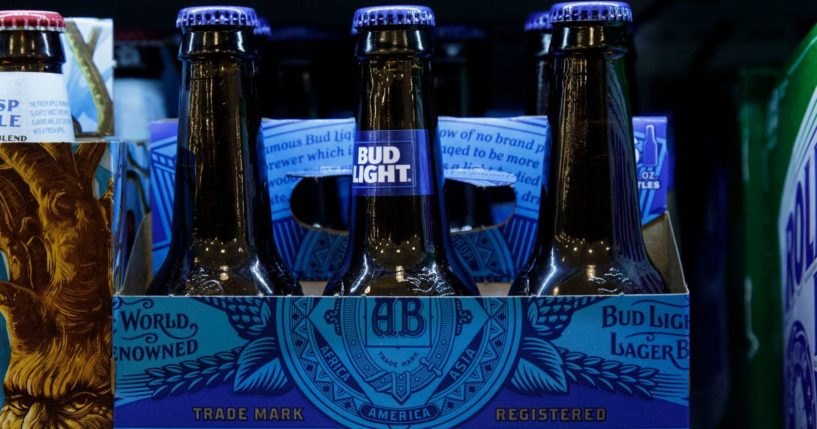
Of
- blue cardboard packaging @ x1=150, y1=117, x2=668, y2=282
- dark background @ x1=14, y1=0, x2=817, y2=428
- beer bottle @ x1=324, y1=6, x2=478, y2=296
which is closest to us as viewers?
beer bottle @ x1=324, y1=6, x2=478, y2=296

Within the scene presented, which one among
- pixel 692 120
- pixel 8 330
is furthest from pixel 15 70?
pixel 692 120

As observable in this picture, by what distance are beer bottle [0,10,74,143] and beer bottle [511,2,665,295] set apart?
1.63ft

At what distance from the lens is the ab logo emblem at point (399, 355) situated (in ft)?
2.59

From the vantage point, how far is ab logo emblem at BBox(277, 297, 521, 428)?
2.59ft

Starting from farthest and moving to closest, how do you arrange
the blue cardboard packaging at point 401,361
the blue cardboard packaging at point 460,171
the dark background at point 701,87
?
the dark background at point 701,87, the blue cardboard packaging at point 460,171, the blue cardboard packaging at point 401,361

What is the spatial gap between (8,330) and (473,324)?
0.41 m

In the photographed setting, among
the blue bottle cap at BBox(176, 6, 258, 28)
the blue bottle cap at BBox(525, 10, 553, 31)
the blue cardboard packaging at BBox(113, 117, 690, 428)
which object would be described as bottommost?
the blue cardboard packaging at BBox(113, 117, 690, 428)

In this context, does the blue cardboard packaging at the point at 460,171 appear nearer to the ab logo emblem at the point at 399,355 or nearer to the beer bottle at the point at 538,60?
Answer: the beer bottle at the point at 538,60

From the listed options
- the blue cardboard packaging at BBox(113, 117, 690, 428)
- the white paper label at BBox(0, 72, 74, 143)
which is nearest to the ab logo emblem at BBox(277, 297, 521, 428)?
the blue cardboard packaging at BBox(113, 117, 690, 428)

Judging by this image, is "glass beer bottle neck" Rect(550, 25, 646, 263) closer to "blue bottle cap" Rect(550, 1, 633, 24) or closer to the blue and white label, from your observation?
"blue bottle cap" Rect(550, 1, 633, 24)

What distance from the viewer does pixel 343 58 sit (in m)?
1.42

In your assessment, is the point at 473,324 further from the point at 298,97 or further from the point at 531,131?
the point at 298,97

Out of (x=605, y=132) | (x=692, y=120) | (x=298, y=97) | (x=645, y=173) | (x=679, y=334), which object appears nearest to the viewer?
(x=679, y=334)

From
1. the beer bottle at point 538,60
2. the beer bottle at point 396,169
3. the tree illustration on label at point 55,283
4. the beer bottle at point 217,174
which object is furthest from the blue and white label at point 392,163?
the beer bottle at point 538,60
